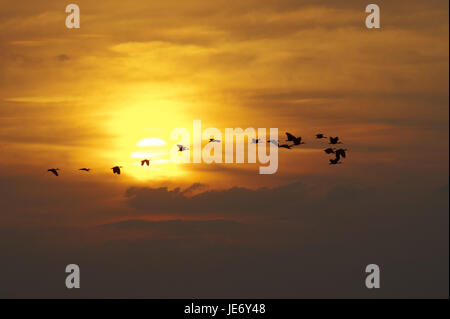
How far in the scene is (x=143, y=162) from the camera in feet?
339

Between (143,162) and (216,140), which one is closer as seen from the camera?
(143,162)

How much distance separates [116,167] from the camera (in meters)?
102

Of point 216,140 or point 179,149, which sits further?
point 216,140

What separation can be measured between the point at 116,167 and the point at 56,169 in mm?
12460

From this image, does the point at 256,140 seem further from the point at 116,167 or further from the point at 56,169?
the point at 56,169

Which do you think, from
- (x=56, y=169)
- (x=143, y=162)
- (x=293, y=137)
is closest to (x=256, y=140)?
(x=293, y=137)

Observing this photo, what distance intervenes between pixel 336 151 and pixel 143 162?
24.3 metres

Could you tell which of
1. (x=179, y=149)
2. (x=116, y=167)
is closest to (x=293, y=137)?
(x=179, y=149)

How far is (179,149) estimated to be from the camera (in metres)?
104

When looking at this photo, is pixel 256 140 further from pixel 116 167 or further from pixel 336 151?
pixel 116 167

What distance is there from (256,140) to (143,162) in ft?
48.8

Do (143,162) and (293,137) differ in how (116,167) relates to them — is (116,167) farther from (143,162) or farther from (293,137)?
(293,137)

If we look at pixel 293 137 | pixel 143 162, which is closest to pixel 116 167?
pixel 143 162

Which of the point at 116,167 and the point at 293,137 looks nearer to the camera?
the point at 116,167
